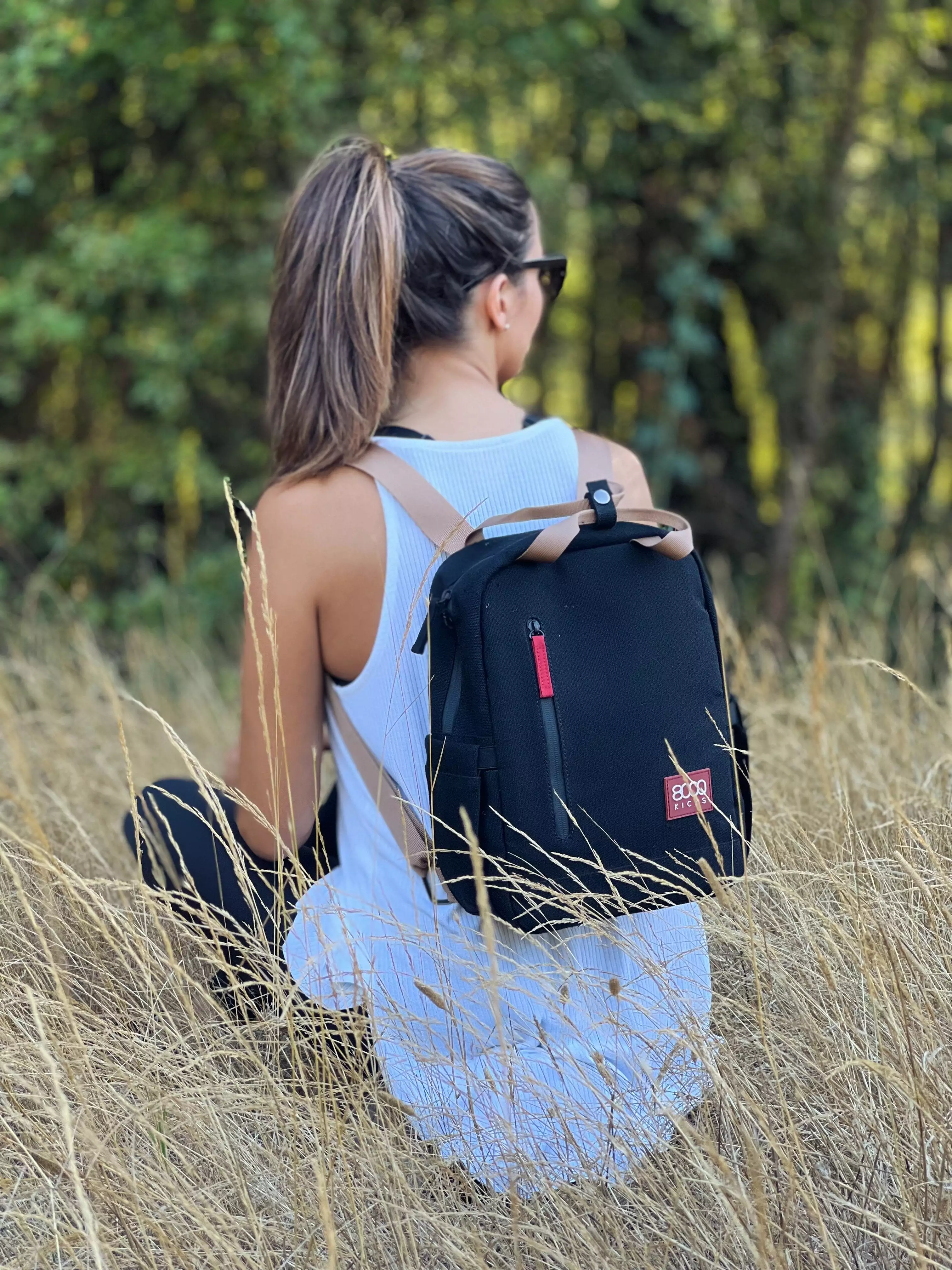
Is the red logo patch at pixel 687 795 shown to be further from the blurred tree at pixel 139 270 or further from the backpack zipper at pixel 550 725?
the blurred tree at pixel 139 270

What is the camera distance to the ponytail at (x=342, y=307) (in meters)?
1.75

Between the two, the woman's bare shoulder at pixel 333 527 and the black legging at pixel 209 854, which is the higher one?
the woman's bare shoulder at pixel 333 527

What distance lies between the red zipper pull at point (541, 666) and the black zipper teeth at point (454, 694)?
95mm

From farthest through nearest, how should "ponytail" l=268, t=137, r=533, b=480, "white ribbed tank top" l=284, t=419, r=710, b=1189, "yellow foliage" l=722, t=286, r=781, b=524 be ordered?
"yellow foliage" l=722, t=286, r=781, b=524 → "ponytail" l=268, t=137, r=533, b=480 → "white ribbed tank top" l=284, t=419, r=710, b=1189

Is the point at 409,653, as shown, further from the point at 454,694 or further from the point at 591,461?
the point at 591,461

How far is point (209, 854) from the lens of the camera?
204cm

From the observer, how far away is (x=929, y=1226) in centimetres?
133

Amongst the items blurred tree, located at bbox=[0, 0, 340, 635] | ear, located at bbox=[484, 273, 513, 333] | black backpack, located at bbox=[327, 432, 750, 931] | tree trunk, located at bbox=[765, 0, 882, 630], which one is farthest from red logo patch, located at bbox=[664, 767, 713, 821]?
tree trunk, located at bbox=[765, 0, 882, 630]

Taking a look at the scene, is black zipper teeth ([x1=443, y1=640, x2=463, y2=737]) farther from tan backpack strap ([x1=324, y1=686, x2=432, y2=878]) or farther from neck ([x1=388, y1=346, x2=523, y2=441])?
neck ([x1=388, y1=346, x2=523, y2=441])

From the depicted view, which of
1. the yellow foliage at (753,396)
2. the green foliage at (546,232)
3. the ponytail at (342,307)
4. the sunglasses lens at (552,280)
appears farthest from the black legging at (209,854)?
the yellow foliage at (753,396)

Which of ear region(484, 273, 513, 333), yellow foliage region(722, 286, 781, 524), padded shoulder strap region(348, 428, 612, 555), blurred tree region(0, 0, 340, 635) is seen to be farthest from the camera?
yellow foliage region(722, 286, 781, 524)

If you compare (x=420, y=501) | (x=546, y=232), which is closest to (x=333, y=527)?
(x=420, y=501)

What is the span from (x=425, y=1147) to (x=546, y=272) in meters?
1.36

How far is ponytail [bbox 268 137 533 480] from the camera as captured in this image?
69.5 inches
